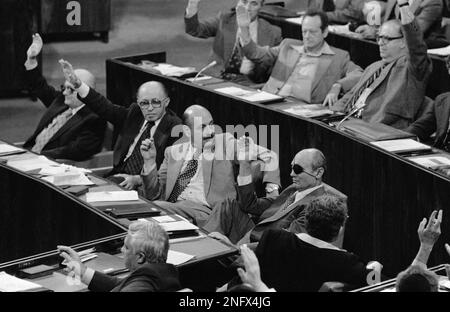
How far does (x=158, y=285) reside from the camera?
3438 mm

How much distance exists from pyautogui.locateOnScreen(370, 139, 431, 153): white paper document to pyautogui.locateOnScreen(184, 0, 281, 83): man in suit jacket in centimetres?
210

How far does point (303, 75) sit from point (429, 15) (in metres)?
1.06

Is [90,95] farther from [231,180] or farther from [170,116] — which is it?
[231,180]

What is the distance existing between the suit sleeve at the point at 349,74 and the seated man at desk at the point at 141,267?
2.78 metres

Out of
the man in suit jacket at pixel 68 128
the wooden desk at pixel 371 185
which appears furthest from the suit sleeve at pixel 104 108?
the wooden desk at pixel 371 185

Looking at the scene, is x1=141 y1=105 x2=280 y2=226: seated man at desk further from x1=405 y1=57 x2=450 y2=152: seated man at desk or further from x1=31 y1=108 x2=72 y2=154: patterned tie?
x1=31 y1=108 x2=72 y2=154: patterned tie

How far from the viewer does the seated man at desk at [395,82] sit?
564 centimetres

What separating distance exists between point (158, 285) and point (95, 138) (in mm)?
3084

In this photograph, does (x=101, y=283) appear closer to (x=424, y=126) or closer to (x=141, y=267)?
(x=141, y=267)

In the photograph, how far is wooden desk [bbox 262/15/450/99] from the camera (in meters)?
6.05

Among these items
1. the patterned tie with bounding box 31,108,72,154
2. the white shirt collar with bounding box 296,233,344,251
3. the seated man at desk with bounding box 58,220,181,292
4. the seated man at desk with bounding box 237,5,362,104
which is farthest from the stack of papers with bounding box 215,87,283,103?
the seated man at desk with bounding box 58,220,181,292

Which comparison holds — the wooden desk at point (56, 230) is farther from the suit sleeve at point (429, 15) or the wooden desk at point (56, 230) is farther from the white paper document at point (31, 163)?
the suit sleeve at point (429, 15)

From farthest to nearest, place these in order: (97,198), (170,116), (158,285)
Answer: (170,116)
(97,198)
(158,285)
